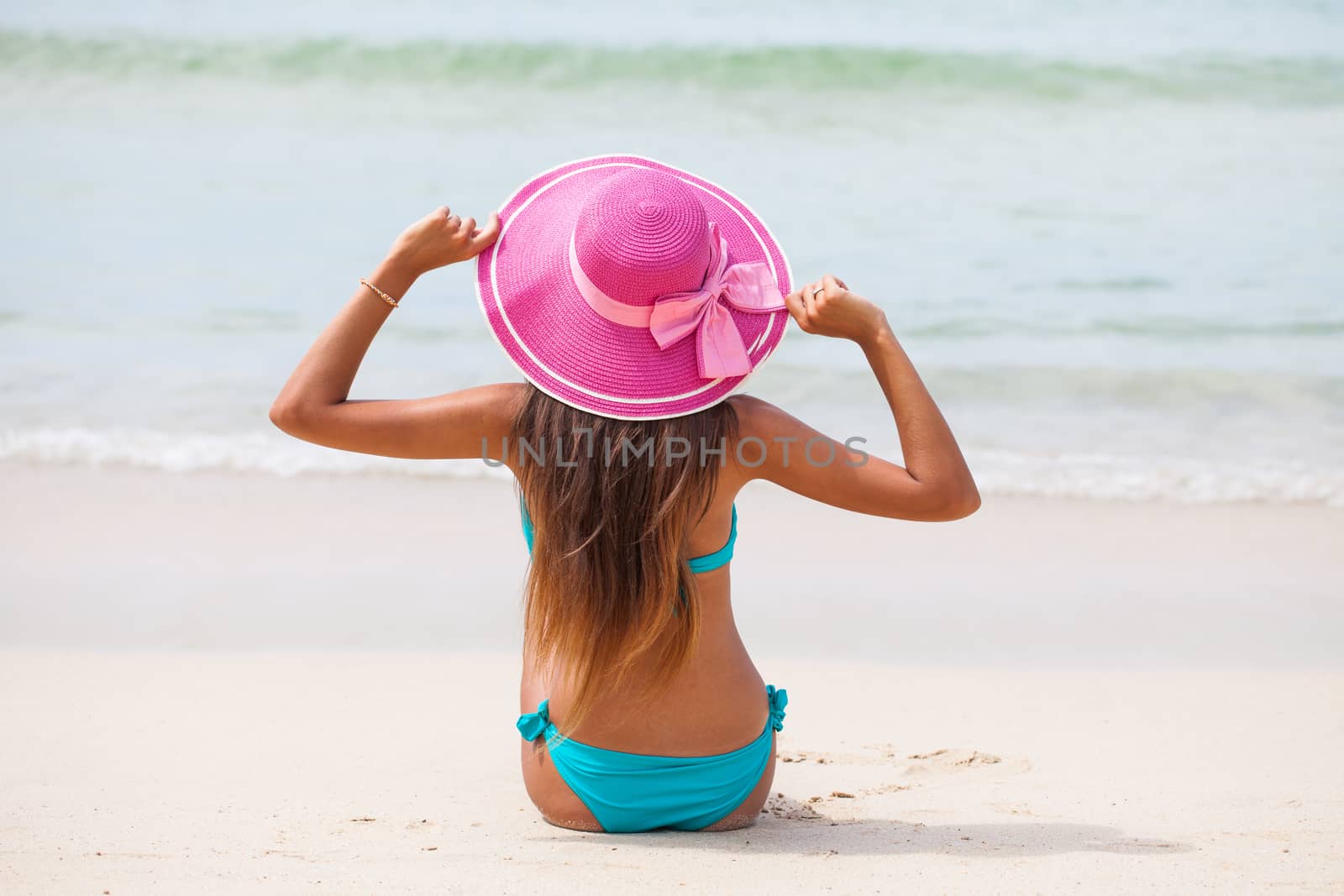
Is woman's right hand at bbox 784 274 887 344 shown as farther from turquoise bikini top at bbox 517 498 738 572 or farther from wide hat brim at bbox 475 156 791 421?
turquoise bikini top at bbox 517 498 738 572

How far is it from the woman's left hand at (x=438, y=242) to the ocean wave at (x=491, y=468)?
2995 mm

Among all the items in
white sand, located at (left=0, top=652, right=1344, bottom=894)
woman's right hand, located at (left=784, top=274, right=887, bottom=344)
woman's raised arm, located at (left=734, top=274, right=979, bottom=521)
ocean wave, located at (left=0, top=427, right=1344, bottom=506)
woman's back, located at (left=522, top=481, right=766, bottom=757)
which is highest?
woman's right hand, located at (left=784, top=274, right=887, bottom=344)

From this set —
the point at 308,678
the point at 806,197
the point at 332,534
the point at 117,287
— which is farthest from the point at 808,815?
the point at 806,197

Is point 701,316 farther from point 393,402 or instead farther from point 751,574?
point 751,574

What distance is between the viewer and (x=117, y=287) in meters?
7.75

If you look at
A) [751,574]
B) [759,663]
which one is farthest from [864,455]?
[751,574]

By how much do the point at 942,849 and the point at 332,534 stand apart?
2852 mm

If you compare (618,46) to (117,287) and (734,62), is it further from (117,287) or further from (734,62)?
(117,287)

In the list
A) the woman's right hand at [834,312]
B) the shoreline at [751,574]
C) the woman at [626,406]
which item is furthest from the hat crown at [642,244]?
the shoreline at [751,574]

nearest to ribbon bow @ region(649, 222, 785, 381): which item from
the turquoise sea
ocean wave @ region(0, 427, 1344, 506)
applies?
ocean wave @ region(0, 427, 1344, 506)

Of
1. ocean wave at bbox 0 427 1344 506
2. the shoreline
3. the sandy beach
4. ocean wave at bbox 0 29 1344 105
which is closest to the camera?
the sandy beach

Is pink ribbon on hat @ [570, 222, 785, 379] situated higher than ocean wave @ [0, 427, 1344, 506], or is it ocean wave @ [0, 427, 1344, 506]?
pink ribbon on hat @ [570, 222, 785, 379]

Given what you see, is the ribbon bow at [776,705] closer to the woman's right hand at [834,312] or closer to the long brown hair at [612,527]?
the long brown hair at [612,527]

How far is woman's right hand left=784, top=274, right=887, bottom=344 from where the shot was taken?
198 cm
